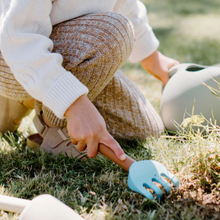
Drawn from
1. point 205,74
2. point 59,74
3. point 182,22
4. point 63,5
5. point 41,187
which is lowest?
point 182,22

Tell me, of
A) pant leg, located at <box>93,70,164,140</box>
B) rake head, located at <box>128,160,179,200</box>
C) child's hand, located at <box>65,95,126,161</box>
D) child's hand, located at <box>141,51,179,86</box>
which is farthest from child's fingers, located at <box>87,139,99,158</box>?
child's hand, located at <box>141,51,179,86</box>

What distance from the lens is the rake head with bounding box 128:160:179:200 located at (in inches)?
36.4

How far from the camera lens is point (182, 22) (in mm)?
4352

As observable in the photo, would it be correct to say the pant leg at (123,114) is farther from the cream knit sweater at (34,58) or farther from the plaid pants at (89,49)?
the cream knit sweater at (34,58)

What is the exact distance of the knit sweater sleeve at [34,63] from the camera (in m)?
0.98

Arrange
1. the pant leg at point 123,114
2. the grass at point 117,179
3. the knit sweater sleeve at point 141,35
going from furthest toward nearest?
1. the knit sweater sleeve at point 141,35
2. the pant leg at point 123,114
3. the grass at point 117,179

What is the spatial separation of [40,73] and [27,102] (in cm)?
56

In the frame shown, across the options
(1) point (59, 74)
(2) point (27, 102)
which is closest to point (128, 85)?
(2) point (27, 102)

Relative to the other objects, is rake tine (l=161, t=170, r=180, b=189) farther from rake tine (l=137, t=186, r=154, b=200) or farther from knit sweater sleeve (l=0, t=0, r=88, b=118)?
knit sweater sleeve (l=0, t=0, r=88, b=118)

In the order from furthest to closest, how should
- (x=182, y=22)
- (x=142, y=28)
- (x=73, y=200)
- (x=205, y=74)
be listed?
(x=182, y=22), (x=142, y=28), (x=205, y=74), (x=73, y=200)

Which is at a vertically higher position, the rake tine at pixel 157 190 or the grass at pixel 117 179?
the rake tine at pixel 157 190

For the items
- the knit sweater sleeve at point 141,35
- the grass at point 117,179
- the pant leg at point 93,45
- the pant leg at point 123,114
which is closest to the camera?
the grass at point 117,179

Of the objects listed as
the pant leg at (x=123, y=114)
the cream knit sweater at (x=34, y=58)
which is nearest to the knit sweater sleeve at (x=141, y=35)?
the pant leg at (x=123, y=114)

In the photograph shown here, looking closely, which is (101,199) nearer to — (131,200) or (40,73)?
(131,200)
